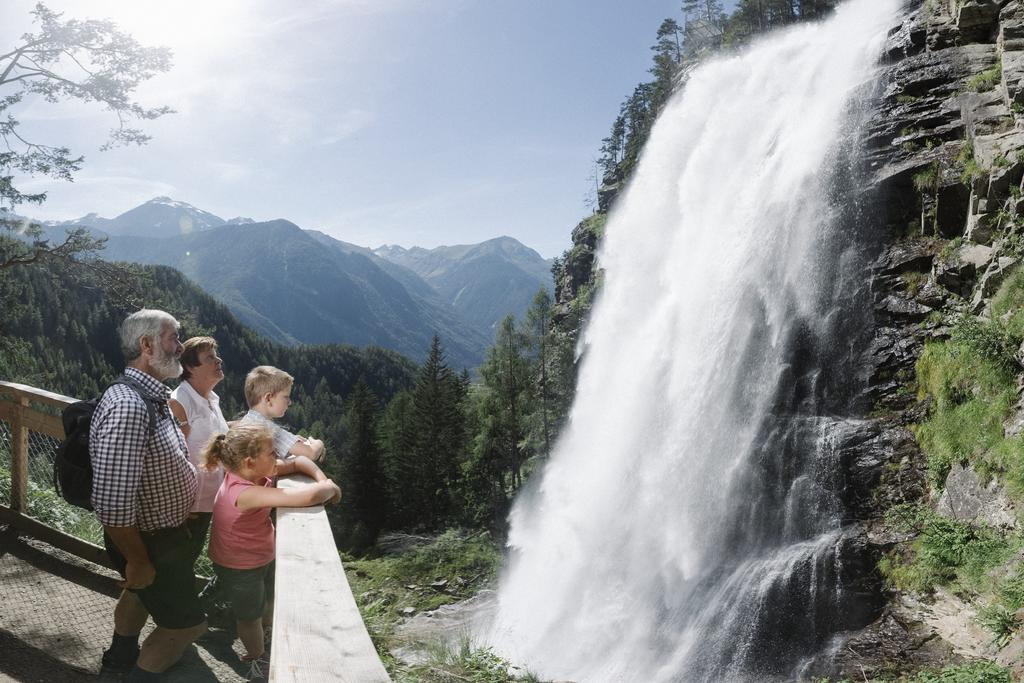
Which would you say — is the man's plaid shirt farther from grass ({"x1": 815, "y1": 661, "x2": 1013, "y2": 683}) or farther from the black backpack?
grass ({"x1": 815, "y1": 661, "x2": 1013, "y2": 683})

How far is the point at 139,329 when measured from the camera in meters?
3.30

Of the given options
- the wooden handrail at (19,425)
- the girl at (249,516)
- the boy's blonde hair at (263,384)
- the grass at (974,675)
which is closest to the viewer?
the girl at (249,516)

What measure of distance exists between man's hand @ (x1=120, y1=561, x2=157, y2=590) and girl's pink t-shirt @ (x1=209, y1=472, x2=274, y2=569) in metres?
0.31

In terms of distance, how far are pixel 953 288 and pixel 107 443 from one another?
1455cm

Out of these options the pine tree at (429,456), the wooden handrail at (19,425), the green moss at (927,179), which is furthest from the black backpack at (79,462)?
the pine tree at (429,456)

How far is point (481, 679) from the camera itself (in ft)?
16.1

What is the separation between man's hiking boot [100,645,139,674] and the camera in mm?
3322

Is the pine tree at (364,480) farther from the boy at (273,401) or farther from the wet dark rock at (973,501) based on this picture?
the boy at (273,401)

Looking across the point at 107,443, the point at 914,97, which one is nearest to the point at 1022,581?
the point at 107,443

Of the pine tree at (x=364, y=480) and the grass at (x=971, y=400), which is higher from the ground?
the grass at (x=971, y=400)

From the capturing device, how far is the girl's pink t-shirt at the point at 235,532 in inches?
129

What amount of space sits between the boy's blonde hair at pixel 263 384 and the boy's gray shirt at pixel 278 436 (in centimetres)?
14

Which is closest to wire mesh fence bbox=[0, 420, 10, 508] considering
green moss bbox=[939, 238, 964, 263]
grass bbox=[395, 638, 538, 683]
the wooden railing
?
grass bbox=[395, 638, 538, 683]

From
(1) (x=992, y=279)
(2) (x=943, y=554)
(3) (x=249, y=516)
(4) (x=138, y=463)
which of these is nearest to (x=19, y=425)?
(4) (x=138, y=463)
